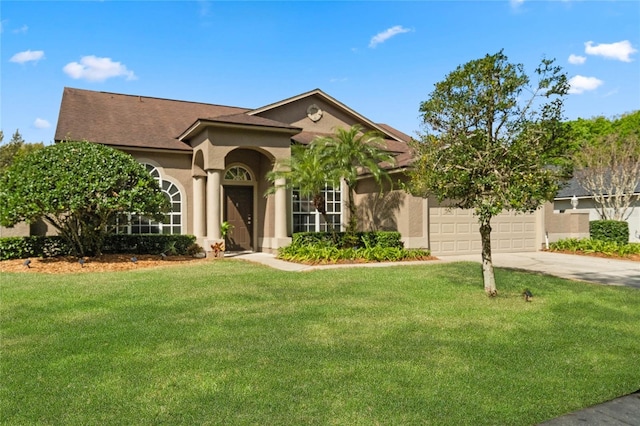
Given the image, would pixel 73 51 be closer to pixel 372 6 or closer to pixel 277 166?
pixel 277 166

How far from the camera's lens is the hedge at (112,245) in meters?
13.9

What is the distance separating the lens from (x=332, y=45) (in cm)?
1505

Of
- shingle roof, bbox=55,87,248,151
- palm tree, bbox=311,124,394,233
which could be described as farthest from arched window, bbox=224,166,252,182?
palm tree, bbox=311,124,394,233

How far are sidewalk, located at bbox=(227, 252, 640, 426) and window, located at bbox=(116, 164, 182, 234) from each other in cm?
253

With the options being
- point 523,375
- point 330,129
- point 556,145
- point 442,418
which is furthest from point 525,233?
point 442,418

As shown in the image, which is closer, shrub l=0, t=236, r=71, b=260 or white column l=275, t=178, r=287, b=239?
shrub l=0, t=236, r=71, b=260

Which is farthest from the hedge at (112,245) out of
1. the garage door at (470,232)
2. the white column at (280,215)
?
the garage door at (470,232)

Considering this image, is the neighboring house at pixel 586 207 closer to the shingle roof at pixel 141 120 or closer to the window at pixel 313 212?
the window at pixel 313 212

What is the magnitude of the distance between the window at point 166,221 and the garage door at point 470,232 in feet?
31.5

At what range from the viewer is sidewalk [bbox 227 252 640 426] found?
356 centimetres

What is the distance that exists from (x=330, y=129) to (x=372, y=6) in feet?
26.6

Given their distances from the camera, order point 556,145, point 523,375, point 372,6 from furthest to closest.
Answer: point 372,6
point 556,145
point 523,375

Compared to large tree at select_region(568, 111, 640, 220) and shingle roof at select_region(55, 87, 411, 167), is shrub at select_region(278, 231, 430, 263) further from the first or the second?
large tree at select_region(568, 111, 640, 220)

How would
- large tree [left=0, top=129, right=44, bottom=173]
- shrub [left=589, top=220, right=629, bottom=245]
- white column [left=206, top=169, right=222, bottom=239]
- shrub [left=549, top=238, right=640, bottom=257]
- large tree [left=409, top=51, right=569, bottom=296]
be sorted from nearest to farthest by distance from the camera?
large tree [left=409, top=51, right=569, bottom=296] → white column [left=206, top=169, right=222, bottom=239] → shrub [left=549, top=238, right=640, bottom=257] → shrub [left=589, top=220, right=629, bottom=245] → large tree [left=0, top=129, right=44, bottom=173]
